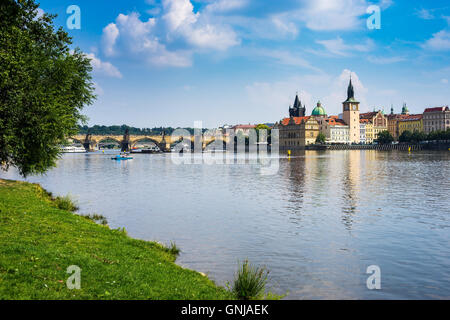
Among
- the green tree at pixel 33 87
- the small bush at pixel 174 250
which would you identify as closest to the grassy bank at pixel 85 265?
the small bush at pixel 174 250

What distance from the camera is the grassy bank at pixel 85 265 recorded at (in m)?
11.1

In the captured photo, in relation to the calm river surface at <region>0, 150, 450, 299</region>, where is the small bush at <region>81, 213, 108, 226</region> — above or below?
above

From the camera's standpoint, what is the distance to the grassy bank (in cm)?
1115

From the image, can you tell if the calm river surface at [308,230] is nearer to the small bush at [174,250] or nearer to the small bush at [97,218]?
the small bush at [174,250]

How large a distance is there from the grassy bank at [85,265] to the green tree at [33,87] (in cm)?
657

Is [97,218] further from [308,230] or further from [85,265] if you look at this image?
[85,265]

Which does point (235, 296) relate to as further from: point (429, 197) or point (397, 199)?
point (429, 197)

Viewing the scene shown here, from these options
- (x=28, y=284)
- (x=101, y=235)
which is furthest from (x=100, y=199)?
(x=28, y=284)

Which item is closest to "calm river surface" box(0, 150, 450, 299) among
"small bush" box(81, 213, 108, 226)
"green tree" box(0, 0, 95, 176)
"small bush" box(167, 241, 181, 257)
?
"small bush" box(167, 241, 181, 257)

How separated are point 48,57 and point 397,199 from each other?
3180 centimetres

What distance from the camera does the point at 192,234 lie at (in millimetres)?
24094

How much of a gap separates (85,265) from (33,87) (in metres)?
16.9

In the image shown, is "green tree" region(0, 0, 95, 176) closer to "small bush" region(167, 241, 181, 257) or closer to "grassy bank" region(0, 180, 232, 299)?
"grassy bank" region(0, 180, 232, 299)

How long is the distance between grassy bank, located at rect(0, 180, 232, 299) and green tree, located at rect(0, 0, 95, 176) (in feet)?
21.6
